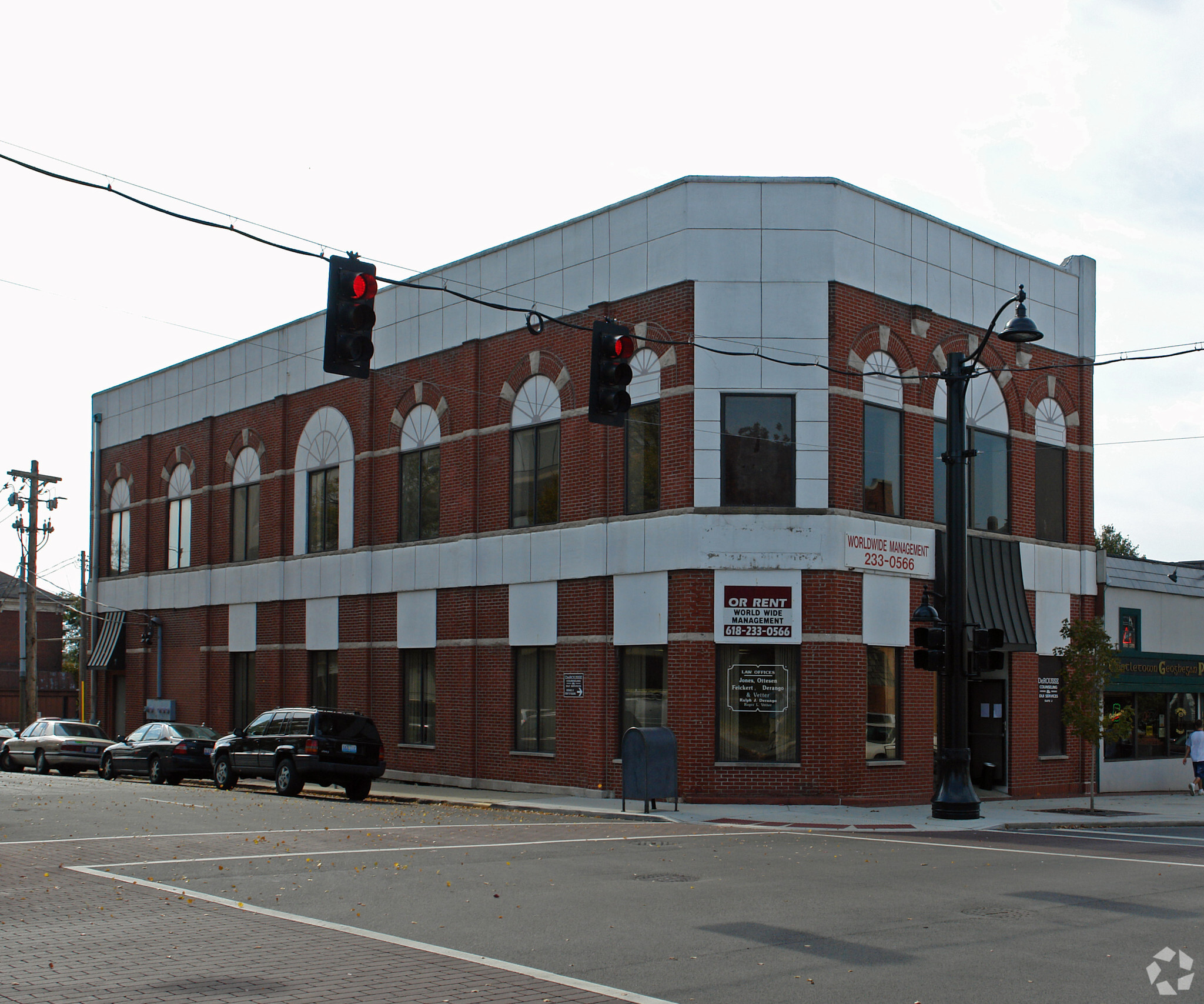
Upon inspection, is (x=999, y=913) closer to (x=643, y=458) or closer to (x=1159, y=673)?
Answer: (x=643, y=458)

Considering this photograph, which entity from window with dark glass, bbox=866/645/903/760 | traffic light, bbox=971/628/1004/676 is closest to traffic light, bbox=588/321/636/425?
traffic light, bbox=971/628/1004/676

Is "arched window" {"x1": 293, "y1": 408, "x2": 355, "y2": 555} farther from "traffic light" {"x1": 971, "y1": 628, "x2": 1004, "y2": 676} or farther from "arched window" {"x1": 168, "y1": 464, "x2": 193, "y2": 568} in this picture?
"traffic light" {"x1": 971, "y1": 628, "x2": 1004, "y2": 676}

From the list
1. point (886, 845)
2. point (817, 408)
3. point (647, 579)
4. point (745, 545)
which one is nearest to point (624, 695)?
point (647, 579)

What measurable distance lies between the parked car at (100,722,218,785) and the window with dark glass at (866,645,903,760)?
49.5ft

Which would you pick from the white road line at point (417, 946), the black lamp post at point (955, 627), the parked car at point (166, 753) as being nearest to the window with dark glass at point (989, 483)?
the black lamp post at point (955, 627)

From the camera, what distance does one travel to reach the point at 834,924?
10.1 m

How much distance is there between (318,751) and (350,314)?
46.7ft

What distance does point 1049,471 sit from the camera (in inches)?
1083

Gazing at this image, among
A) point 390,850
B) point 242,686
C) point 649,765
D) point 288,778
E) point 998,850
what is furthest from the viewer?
point 242,686

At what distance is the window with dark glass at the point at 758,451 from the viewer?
74.7 ft

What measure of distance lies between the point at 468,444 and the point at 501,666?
4.89 m

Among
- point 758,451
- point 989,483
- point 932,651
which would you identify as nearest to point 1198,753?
point 989,483

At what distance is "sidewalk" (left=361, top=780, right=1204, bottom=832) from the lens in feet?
64.1

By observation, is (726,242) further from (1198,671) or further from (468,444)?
(1198,671)
